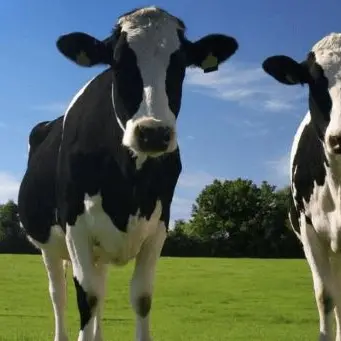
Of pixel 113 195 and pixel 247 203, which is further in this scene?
pixel 247 203

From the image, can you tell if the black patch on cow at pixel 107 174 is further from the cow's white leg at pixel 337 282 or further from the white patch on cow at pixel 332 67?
the cow's white leg at pixel 337 282

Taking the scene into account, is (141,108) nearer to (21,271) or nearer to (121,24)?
(121,24)

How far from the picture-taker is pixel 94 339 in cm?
737

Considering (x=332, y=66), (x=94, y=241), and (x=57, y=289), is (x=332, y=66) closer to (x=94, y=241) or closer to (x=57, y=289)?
(x=94, y=241)

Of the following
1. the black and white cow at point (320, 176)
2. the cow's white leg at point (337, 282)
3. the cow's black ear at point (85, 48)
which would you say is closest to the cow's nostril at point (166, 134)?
the cow's black ear at point (85, 48)

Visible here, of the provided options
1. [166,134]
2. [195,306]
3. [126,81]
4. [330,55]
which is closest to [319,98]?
[330,55]

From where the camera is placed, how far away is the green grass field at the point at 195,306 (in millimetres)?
13648

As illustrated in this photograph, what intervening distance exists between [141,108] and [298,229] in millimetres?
3305

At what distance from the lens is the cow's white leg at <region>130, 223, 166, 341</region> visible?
268 inches

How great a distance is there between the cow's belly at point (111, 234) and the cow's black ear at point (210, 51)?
1357 millimetres

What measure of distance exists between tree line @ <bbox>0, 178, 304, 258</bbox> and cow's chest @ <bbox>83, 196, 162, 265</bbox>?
53.6 m

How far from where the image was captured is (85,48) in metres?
6.69

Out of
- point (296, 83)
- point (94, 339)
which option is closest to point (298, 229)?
point (296, 83)

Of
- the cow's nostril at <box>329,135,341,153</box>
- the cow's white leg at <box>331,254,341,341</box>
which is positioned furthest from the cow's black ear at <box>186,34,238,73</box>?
the cow's white leg at <box>331,254,341,341</box>
